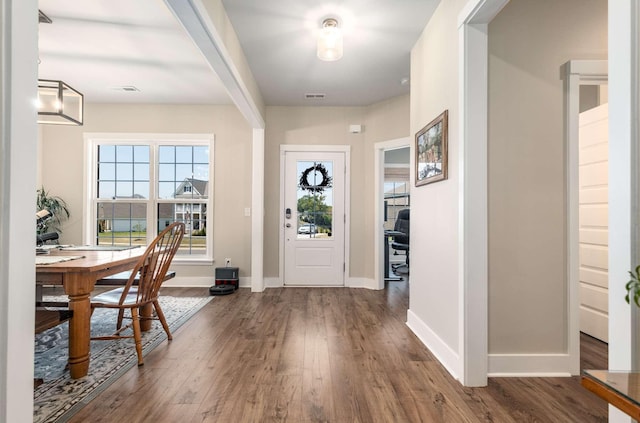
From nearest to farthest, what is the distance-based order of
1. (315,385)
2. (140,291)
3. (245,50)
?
(315,385) → (140,291) → (245,50)

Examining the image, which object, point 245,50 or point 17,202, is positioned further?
point 245,50

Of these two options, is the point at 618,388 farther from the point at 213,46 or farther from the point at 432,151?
the point at 213,46

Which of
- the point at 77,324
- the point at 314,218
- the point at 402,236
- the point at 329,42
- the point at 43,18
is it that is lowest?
the point at 77,324

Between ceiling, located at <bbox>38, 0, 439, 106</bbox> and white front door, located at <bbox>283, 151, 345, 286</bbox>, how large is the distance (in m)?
0.89

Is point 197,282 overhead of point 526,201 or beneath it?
beneath

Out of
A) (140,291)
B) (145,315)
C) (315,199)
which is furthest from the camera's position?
(315,199)

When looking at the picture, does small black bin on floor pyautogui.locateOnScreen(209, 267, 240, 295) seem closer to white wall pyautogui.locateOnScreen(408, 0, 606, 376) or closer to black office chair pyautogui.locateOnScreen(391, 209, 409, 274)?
black office chair pyautogui.locateOnScreen(391, 209, 409, 274)

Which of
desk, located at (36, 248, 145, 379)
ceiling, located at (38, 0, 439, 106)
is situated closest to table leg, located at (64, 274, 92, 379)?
desk, located at (36, 248, 145, 379)

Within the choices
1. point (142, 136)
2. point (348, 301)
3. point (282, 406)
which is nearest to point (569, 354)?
point (282, 406)

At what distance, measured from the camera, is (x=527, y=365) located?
211 cm

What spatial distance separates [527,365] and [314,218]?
3.23 meters

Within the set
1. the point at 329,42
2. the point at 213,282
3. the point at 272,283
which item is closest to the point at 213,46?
the point at 329,42

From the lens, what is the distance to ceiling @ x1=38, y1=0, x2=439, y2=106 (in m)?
2.61

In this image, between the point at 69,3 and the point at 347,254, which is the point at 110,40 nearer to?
the point at 69,3
